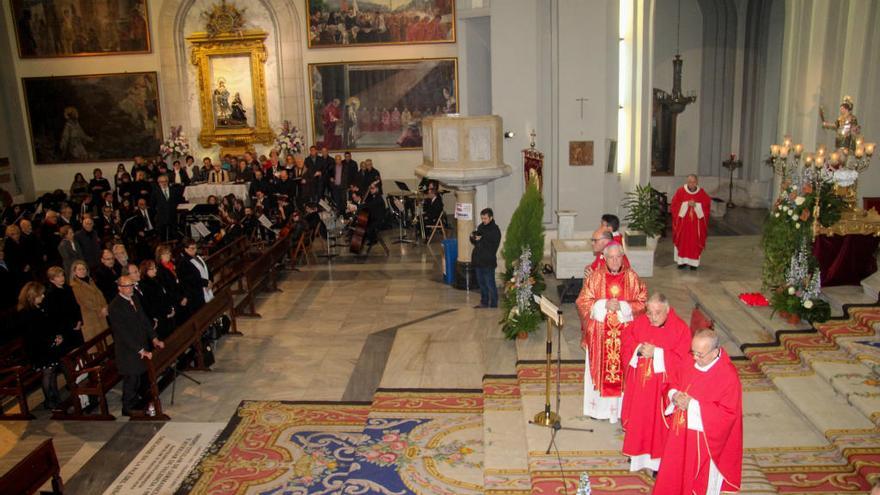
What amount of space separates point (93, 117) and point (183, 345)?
575 inches

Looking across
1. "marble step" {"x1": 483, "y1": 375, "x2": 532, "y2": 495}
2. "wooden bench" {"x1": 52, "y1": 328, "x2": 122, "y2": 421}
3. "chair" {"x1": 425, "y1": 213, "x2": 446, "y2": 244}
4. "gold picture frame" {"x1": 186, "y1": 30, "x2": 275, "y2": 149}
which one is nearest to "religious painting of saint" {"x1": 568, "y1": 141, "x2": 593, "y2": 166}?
"chair" {"x1": 425, "y1": 213, "x2": 446, "y2": 244}

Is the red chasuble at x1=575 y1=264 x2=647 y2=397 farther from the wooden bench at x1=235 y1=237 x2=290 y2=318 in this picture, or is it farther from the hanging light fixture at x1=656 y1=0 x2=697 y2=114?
the hanging light fixture at x1=656 y1=0 x2=697 y2=114

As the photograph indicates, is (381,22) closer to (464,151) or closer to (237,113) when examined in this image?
(237,113)

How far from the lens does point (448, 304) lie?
1195cm

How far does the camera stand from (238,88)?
20656mm

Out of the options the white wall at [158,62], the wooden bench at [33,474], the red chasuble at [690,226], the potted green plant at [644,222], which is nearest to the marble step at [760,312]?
the potted green plant at [644,222]

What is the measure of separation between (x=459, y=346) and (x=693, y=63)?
14.4 metres

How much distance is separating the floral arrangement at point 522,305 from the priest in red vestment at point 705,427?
4.33 metres

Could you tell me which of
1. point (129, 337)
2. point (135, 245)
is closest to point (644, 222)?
point (129, 337)

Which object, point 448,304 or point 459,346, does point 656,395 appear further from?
point 448,304

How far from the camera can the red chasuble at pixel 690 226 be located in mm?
12789

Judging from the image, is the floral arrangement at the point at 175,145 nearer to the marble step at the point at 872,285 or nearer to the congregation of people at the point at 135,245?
the congregation of people at the point at 135,245

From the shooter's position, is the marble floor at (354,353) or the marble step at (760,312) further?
the marble step at (760,312)

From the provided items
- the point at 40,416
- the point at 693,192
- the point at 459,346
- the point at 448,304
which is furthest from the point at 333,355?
the point at 693,192
